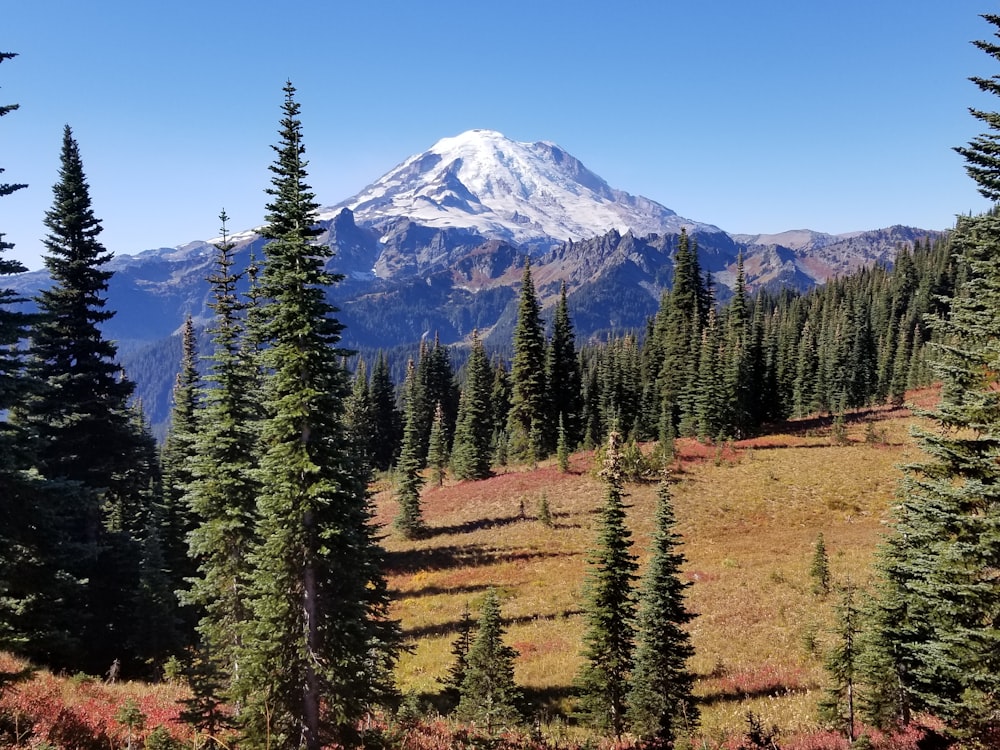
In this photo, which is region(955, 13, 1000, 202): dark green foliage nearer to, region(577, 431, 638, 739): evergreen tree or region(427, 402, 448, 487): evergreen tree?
region(577, 431, 638, 739): evergreen tree

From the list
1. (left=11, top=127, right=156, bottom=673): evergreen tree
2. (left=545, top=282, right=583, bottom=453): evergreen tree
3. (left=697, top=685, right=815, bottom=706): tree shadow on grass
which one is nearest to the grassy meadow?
(left=697, top=685, right=815, bottom=706): tree shadow on grass

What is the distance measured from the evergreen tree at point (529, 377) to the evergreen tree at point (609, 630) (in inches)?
1634

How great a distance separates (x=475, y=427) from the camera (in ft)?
212

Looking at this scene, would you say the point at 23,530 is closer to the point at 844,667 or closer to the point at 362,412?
the point at 844,667

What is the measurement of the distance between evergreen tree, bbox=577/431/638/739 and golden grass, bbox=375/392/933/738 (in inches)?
117

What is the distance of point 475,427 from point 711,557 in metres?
33.5

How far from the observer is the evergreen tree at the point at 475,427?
60438 millimetres

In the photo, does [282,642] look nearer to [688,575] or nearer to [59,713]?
[59,713]

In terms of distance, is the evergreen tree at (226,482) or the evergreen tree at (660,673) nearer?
the evergreen tree at (660,673)

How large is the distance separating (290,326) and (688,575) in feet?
93.4

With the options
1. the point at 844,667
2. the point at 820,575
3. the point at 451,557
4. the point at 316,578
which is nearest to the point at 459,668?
the point at 316,578

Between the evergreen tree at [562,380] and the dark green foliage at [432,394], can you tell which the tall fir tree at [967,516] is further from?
the dark green foliage at [432,394]

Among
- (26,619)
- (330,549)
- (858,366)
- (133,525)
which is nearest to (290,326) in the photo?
(330,549)

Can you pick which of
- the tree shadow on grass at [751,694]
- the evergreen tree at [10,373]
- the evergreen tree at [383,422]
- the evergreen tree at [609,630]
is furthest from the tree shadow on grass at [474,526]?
the evergreen tree at [383,422]
